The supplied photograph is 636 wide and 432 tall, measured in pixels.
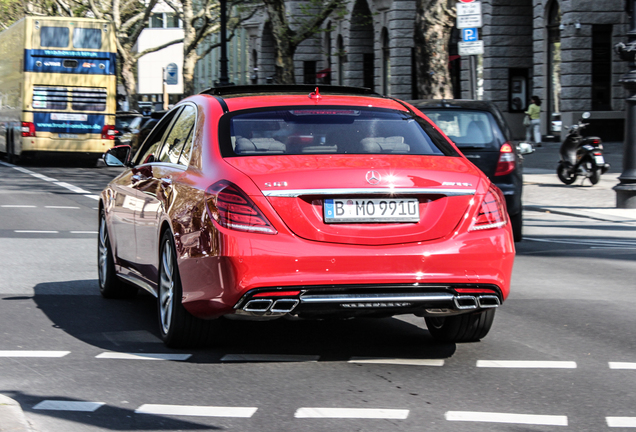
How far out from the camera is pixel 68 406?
16.1 ft

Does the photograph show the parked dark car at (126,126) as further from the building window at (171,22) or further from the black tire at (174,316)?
the building window at (171,22)

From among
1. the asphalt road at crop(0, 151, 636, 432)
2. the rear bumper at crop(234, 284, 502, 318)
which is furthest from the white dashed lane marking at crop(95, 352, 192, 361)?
the rear bumper at crop(234, 284, 502, 318)

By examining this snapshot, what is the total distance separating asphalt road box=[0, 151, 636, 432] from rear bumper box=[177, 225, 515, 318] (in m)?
0.38

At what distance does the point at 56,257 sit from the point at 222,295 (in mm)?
5777

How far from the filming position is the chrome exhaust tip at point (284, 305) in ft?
17.8

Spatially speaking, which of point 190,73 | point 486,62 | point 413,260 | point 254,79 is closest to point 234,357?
point 413,260

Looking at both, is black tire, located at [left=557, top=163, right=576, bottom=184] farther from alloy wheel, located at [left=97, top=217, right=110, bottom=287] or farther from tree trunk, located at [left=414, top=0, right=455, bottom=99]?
alloy wheel, located at [left=97, top=217, right=110, bottom=287]

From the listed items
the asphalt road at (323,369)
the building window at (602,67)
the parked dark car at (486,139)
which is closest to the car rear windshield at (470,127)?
the parked dark car at (486,139)

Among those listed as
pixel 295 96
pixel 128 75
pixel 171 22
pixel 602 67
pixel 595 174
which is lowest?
pixel 595 174

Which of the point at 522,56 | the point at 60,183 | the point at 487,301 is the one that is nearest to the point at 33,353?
the point at 487,301

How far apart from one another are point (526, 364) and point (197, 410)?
76.6 inches

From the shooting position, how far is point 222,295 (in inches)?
216

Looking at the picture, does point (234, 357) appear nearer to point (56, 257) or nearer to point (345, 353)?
point (345, 353)

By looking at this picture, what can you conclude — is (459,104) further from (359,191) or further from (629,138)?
(359,191)
